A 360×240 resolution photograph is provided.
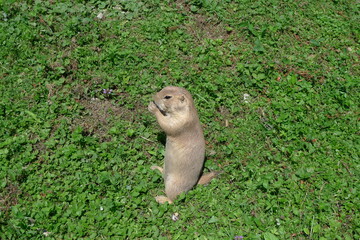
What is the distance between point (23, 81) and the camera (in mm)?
4711

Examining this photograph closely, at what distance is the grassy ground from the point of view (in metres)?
3.67

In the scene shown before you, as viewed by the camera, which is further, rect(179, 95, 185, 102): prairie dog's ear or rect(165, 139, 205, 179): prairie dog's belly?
rect(165, 139, 205, 179): prairie dog's belly

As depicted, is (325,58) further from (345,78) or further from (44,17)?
(44,17)

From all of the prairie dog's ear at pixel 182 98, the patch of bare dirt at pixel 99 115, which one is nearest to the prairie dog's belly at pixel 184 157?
the prairie dog's ear at pixel 182 98

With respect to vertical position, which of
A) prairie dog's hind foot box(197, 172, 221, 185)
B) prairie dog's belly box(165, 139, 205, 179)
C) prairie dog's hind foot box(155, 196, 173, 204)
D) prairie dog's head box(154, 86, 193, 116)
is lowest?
prairie dog's hind foot box(155, 196, 173, 204)

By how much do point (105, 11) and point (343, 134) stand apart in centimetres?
415

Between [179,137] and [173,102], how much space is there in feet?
1.17

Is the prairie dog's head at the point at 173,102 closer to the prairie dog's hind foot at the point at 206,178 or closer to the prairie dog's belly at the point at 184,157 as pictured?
the prairie dog's belly at the point at 184,157

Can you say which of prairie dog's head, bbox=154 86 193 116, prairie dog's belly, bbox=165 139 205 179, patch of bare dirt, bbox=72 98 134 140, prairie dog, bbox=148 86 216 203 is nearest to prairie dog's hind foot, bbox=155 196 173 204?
prairie dog, bbox=148 86 216 203

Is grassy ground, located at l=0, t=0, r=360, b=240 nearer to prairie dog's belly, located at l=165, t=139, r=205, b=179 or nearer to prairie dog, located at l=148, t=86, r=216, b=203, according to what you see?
prairie dog, located at l=148, t=86, r=216, b=203

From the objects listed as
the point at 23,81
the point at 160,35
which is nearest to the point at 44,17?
the point at 23,81

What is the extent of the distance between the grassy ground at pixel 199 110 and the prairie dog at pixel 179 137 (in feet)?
0.71

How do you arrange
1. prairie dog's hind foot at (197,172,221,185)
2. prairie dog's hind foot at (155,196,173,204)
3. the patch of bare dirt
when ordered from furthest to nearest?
1. the patch of bare dirt
2. prairie dog's hind foot at (197,172,221,185)
3. prairie dog's hind foot at (155,196,173,204)

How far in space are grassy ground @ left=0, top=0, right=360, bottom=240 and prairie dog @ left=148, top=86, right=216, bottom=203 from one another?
216 millimetres
